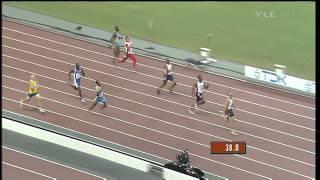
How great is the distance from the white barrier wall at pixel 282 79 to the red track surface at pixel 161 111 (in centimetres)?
48

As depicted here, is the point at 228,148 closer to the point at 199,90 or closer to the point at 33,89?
the point at 199,90

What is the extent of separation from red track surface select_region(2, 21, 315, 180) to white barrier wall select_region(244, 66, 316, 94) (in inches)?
18.7

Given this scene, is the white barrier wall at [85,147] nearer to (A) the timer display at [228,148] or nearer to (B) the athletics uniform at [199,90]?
(A) the timer display at [228,148]

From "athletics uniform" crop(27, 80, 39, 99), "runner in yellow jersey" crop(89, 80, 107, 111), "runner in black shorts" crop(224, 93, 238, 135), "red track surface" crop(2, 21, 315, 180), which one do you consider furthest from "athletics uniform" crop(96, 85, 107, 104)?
"runner in black shorts" crop(224, 93, 238, 135)

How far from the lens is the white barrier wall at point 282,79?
85.7 ft

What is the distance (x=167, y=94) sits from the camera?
2453cm

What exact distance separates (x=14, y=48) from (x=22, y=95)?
3401 mm

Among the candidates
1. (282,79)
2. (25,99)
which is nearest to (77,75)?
(25,99)

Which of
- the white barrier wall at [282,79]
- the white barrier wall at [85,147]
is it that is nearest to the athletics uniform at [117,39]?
the white barrier wall at [85,147]

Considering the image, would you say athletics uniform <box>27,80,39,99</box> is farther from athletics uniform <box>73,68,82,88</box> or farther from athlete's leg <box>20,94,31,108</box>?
athletics uniform <box>73,68,82,88</box>

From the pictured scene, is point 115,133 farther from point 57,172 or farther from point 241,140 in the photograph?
point 241,140

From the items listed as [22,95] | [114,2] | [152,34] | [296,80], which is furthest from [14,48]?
[296,80]

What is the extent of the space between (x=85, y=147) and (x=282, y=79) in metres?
9.56

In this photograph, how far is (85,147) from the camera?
20844 mm
